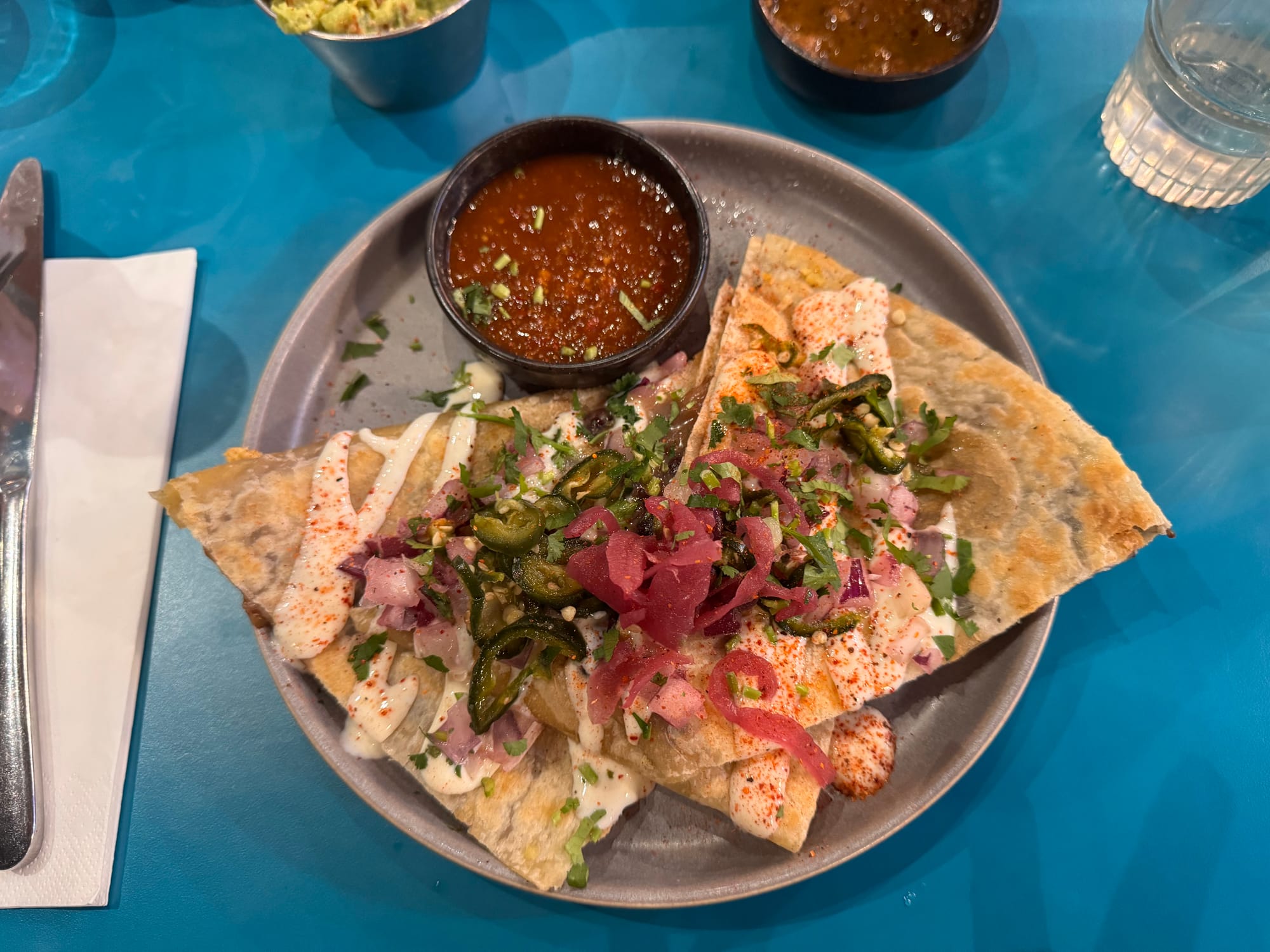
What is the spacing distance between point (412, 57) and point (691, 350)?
1587 mm

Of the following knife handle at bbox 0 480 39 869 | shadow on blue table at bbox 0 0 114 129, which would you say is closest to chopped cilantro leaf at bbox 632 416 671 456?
knife handle at bbox 0 480 39 869

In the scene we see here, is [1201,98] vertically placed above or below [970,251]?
above

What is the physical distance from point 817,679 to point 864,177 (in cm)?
191

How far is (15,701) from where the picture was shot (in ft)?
8.43

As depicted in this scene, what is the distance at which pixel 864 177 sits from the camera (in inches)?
111

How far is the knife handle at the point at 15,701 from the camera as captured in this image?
2.50m

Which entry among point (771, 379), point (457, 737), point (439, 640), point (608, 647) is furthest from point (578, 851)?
point (771, 379)

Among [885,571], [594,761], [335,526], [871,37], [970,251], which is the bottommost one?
[594,761]

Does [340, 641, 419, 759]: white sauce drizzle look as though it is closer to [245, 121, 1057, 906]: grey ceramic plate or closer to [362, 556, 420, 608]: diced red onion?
[245, 121, 1057, 906]: grey ceramic plate

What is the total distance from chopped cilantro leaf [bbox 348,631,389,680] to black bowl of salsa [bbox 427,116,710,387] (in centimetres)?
106

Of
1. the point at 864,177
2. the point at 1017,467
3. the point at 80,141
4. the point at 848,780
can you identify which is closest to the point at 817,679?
the point at 848,780

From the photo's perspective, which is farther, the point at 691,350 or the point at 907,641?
the point at 691,350

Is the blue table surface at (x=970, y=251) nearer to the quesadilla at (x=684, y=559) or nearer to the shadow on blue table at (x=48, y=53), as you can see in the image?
the shadow on blue table at (x=48, y=53)

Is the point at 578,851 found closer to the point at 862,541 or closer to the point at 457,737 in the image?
the point at 457,737
